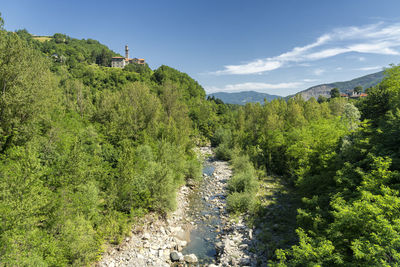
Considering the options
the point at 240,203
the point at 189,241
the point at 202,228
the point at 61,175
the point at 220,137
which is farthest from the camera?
the point at 220,137

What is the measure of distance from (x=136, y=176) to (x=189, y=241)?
8.83m

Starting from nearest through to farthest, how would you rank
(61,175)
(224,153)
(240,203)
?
1. (61,175)
2. (240,203)
3. (224,153)

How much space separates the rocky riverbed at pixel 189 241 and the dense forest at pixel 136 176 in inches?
60.0

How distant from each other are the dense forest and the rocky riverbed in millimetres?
1524

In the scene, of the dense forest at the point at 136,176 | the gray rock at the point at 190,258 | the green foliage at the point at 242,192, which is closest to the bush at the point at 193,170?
the dense forest at the point at 136,176

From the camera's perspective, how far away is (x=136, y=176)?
21781 mm

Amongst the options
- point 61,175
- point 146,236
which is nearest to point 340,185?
point 146,236

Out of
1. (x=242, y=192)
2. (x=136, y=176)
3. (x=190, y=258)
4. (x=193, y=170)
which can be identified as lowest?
(x=190, y=258)

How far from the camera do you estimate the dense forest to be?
10.7 metres

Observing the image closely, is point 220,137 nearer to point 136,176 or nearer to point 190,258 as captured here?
point 136,176

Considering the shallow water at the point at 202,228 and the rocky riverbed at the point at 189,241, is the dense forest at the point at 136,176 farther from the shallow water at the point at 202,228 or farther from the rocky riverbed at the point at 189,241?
the shallow water at the point at 202,228

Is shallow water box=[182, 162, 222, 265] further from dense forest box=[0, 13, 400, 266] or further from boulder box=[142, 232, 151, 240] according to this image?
boulder box=[142, 232, 151, 240]

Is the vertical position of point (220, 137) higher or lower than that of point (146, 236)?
higher

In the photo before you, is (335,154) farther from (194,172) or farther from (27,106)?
(27,106)
